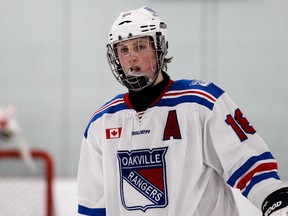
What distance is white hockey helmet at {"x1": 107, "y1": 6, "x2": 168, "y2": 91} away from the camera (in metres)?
2.08

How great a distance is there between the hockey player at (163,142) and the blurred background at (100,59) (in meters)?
1.80

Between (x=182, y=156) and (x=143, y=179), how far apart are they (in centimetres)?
15

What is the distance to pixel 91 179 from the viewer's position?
2254mm

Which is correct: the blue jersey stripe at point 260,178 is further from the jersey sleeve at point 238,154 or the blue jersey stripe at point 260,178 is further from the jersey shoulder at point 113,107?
the jersey shoulder at point 113,107

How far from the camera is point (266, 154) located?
6.28 feet

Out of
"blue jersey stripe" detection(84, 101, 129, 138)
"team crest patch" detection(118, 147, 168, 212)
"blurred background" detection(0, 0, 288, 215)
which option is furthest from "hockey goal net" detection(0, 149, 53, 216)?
"team crest patch" detection(118, 147, 168, 212)

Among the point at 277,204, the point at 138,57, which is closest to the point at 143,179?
the point at 138,57

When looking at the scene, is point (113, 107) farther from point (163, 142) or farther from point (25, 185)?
point (25, 185)

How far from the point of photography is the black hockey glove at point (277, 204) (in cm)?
173

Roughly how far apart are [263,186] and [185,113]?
1.13 feet

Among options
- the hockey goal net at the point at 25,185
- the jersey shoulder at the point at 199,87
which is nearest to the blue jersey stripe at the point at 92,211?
the jersey shoulder at the point at 199,87

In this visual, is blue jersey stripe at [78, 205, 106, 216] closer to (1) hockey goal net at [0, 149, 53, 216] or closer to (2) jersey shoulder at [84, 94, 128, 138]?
(2) jersey shoulder at [84, 94, 128, 138]

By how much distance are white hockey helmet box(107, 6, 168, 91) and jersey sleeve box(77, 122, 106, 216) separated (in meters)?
0.25

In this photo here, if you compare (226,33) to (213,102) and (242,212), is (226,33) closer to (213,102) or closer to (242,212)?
(242,212)
